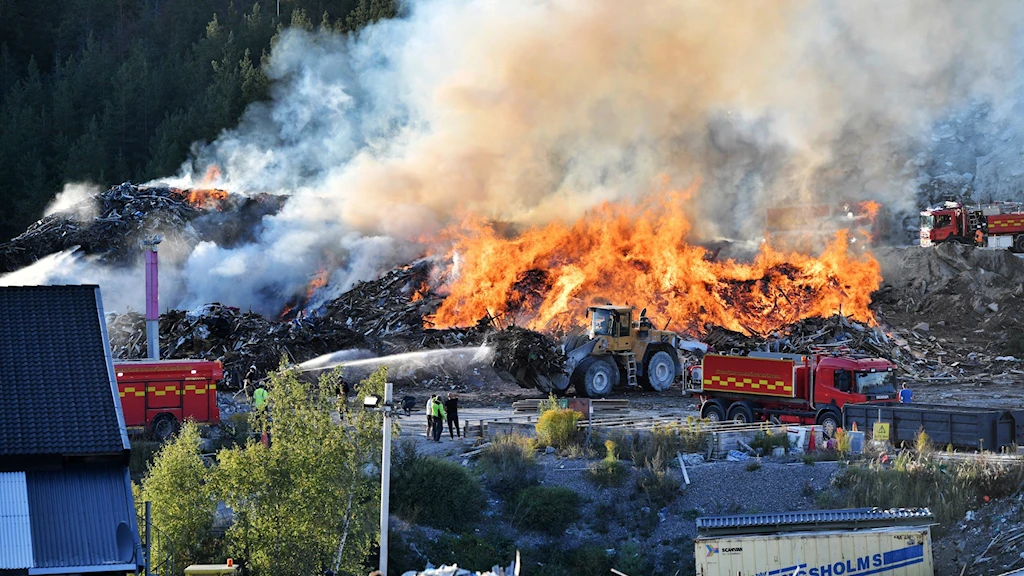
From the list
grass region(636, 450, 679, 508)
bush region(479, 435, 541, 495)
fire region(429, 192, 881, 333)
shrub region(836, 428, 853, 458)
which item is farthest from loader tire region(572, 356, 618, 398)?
shrub region(836, 428, 853, 458)

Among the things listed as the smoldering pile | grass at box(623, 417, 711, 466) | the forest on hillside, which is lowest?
grass at box(623, 417, 711, 466)

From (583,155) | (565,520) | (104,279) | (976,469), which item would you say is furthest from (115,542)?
(583,155)

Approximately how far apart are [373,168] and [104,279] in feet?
34.4

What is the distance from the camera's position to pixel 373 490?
20.0 m

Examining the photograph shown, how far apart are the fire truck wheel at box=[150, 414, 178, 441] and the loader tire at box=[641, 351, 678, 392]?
42.4ft

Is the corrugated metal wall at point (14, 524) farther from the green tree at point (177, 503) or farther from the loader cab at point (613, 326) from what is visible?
the loader cab at point (613, 326)

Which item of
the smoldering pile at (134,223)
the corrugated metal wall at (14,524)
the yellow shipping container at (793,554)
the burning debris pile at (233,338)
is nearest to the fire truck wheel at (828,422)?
the yellow shipping container at (793,554)

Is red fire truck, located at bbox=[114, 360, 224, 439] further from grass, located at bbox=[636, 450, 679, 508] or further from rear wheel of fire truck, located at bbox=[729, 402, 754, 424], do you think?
rear wheel of fire truck, located at bbox=[729, 402, 754, 424]

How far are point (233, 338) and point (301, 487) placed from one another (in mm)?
20503

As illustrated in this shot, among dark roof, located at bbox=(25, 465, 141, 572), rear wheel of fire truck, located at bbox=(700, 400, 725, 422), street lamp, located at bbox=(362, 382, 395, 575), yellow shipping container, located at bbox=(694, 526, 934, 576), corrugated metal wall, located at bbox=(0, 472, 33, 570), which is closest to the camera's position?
corrugated metal wall, located at bbox=(0, 472, 33, 570)

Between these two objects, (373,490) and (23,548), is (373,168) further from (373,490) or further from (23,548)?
(23,548)

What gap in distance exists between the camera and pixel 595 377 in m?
35.1

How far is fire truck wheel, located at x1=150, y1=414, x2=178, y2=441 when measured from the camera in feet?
97.1

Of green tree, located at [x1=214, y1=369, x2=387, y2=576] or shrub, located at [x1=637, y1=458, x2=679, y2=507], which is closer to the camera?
green tree, located at [x1=214, y1=369, x2=387, y2=576]
